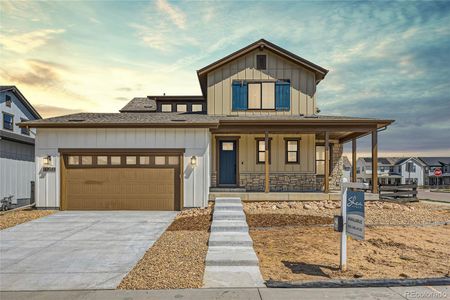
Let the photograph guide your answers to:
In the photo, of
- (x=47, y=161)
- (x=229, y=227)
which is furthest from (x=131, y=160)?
(x=229, y=227)

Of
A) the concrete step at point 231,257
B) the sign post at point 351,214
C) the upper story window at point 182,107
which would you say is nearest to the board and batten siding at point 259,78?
the upper story window at point 182,107

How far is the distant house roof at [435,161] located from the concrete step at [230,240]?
73.2 metres

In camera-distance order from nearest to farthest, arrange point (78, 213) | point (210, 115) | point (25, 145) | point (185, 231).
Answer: point (185, 231) < point (78, 213) < point (210, 115) < point (25, 145)

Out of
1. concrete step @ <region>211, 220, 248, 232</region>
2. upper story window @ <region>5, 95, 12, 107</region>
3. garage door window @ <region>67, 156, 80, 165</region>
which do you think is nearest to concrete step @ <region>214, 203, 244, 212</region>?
concrete step @ <region>211, 220, 248, 232</region>

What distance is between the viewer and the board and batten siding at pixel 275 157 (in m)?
15.8

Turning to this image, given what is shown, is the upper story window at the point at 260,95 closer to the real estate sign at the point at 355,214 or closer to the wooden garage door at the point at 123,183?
the wooden garage door at the point at 123,183

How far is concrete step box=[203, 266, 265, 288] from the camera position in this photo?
514cm

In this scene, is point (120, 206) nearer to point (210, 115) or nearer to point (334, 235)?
point (210, 115)

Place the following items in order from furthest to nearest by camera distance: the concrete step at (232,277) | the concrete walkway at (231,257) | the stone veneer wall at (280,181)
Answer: the stone veneer wall at (280,181)
the concrete walkway at (231,257)
the concrete step at (232,277)

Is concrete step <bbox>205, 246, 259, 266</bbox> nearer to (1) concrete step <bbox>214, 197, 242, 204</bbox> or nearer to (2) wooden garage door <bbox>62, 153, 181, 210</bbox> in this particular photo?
(1) concrete step <bbox>214, 197, 242, 204</bbox>

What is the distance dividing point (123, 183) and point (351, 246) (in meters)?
9.71

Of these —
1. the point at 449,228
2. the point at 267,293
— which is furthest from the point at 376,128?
the point at 267,293

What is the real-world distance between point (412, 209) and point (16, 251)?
14736mm

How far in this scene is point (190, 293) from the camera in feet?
15.7
